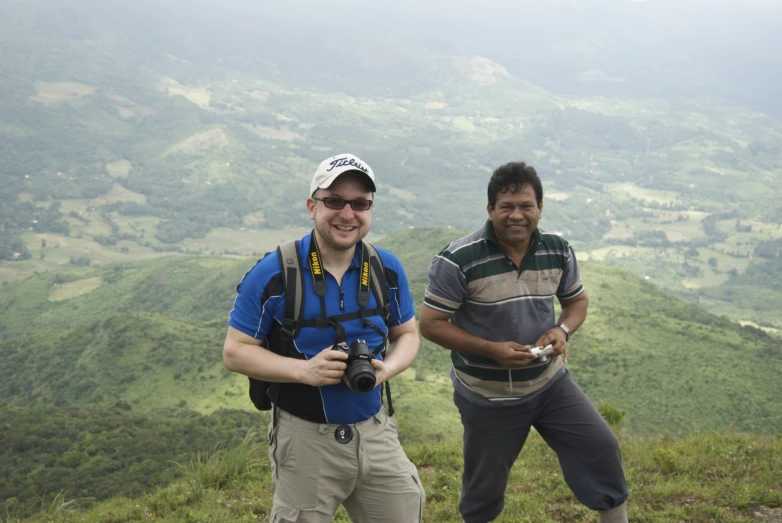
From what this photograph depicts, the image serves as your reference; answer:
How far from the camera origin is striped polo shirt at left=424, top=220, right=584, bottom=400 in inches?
175

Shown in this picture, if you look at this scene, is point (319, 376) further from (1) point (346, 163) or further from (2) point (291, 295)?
(1) point (346, 163)

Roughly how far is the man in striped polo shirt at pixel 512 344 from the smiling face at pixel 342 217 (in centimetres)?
94

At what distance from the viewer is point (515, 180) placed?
453 centimetres

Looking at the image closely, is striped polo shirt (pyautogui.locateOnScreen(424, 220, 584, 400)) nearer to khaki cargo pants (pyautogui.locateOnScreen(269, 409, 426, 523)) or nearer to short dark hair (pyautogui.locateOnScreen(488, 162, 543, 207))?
short dark hair (pyautogui.locateOnScreen(488, 162, 543, 207))

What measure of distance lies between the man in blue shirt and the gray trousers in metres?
0.91

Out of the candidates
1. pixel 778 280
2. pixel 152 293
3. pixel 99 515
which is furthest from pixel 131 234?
pixel 99 515

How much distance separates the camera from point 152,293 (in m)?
84.4

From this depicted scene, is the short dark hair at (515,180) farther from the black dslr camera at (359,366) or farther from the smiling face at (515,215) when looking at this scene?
the black dslr camera at (359,366)

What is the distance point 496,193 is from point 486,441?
1617 millimetres

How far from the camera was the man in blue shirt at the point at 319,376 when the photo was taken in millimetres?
3562

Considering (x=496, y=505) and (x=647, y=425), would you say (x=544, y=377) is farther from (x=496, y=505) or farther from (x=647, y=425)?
(x=647, y=425)

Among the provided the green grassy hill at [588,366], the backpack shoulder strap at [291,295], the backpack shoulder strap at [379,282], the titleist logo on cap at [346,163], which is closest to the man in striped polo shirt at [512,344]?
the backpack shoulder strap at [379,282]

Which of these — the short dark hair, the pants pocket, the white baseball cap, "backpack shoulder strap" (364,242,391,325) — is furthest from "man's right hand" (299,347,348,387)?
the short dark hair

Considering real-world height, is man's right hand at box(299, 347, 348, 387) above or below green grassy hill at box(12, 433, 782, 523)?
above
